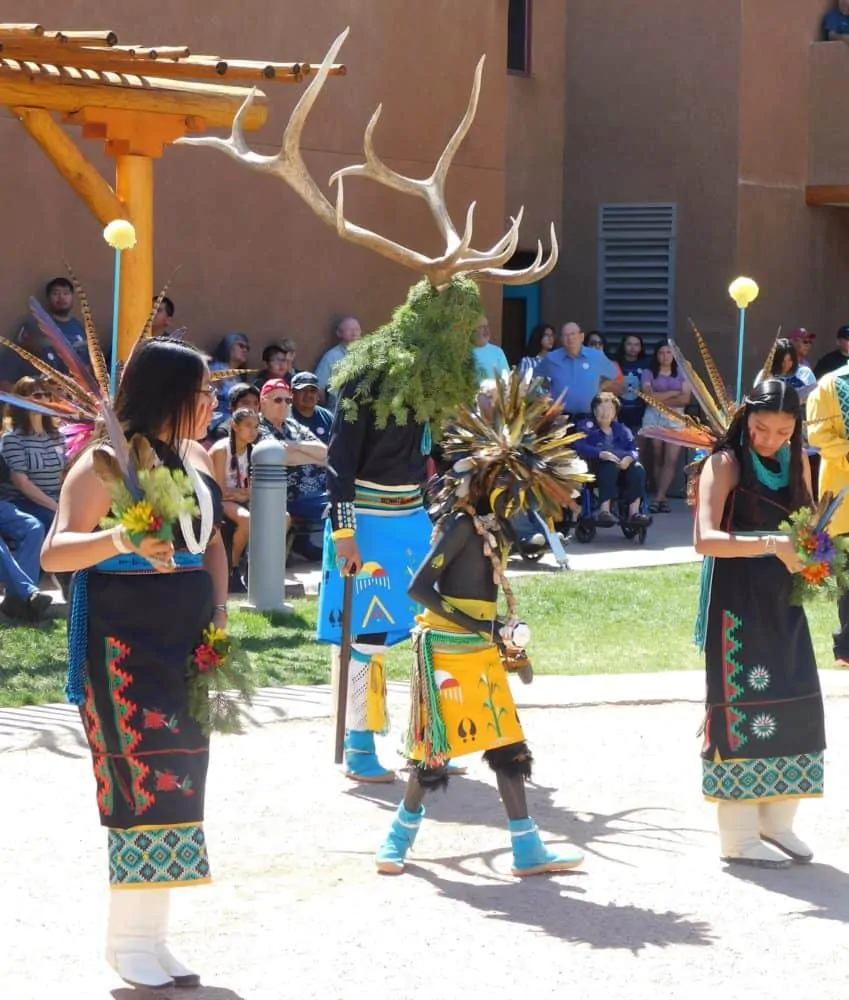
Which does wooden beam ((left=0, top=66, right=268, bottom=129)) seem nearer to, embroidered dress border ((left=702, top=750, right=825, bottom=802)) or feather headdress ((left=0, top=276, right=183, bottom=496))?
feather headdress ((left=0, top=276, right=183, bottom=496))

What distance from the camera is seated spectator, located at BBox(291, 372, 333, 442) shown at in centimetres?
1301

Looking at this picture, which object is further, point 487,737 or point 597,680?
point 597,680

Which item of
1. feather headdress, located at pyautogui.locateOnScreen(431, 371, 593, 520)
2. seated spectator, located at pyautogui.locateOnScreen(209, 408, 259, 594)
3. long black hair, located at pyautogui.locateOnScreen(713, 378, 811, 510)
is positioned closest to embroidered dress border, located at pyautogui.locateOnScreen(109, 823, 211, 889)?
feather headdress, located at pyautogui.locateOnScreen(431, 371, 593, 520)

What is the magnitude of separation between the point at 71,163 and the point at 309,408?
341 centimetres

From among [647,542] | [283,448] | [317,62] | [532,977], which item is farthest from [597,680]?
[317,62]

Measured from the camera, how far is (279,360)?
555 inches

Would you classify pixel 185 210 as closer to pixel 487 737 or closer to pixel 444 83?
pixel 444 83

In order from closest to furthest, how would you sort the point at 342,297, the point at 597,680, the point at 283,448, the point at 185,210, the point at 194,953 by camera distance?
the point at 194,953 < the point at 597,680 < the point at 283,448 < the point at 185,210 < the point at 342,297

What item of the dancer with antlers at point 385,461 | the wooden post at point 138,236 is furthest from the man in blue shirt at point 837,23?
the dancer with antlers at point 385,461

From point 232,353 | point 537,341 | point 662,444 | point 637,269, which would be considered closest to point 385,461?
point 232,353

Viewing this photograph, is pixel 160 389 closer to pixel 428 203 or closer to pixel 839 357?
pixel 428 203

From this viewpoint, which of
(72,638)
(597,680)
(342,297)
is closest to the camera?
(72,638)

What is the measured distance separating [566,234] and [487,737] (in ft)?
51.1

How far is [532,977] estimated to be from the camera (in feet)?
16.3
